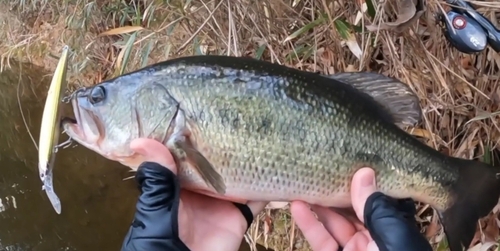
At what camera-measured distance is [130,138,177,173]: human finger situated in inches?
58.1

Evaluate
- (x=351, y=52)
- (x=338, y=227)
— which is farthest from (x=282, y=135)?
(x=351, y=52)


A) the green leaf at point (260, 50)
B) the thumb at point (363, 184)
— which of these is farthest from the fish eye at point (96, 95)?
the green leaf at point (260, 50)

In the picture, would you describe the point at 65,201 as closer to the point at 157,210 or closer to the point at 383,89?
the point at 157,210

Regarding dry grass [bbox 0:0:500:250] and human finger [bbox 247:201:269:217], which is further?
dry grass [bbox 0:0:500:250]

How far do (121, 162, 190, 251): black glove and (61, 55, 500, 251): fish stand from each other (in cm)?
5

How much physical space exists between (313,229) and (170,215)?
19.3 inches

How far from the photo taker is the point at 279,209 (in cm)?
311

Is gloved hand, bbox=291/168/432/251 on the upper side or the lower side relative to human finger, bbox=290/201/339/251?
upper

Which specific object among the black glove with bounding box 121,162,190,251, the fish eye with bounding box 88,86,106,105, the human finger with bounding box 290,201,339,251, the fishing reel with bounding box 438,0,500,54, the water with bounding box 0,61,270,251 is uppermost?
the fishing reel with bounding box 438,0,500,54

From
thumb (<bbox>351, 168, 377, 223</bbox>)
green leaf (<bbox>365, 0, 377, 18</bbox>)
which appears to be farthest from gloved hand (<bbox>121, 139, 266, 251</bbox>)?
green leaf (<bbox>365, 0, 377, 18</bbox>)

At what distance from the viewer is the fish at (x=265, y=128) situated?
1.50 m

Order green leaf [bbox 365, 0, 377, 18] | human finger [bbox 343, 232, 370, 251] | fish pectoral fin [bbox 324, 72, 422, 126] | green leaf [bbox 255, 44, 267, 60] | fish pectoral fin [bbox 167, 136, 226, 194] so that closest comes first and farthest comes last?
1. fish pectoral fin [bbox 167, 136, 226, 194]
2. fish pectoral fin [bbox 324, 72, 422, 126]
3. human finger [bbox 343, 232, 370, 251]
4. green leaf [bbox 365, 0, 377, 18]
5. green leaf [bbox 255, 44, 267, 60]

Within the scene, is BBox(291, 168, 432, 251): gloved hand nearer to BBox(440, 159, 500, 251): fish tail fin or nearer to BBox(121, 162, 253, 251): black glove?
BBox(440, 159, 500, 251): fish tail fin

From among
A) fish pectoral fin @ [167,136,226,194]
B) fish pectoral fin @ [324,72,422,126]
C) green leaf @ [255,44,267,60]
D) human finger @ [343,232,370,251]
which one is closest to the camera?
fish pectoral fin @ [167,136,226,194]
